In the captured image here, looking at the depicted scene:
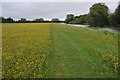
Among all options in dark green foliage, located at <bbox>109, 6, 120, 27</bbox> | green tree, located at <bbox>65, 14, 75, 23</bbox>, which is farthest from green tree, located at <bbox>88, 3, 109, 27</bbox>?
green tree, located at <bbox>65, 14, 75, 23</bbox>

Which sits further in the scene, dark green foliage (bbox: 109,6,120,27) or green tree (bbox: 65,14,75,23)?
green tree (bbox: 65,14,75,23)

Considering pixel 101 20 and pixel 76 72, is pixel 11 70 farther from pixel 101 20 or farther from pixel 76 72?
pixel 101 20

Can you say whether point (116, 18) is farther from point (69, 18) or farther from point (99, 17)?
point (69, 18)

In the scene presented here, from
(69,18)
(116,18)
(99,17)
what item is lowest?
(116,18)

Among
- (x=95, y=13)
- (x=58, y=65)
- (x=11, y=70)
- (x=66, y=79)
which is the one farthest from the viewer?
(x=95, y=13)

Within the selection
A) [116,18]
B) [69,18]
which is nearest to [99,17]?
[116,18]

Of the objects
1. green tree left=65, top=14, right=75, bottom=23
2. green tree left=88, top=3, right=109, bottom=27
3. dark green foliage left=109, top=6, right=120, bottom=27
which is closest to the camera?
dark green foliage left=109, top=6, right=120, bottom=27

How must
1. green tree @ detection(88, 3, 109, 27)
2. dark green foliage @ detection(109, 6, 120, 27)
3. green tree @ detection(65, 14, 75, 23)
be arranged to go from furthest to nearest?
green tree @ detection(65, 14, 75, 23), green tree @ detection(88, 3, 109, 27), dark green foliage @ detection(109, 6, 120, 27)

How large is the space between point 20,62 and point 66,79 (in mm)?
2710

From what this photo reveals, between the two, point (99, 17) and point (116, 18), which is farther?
point (99, 17)

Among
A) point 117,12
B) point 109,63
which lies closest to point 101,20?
point 117,12

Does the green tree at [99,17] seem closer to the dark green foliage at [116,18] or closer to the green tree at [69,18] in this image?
the dark green foliage at [116,18]

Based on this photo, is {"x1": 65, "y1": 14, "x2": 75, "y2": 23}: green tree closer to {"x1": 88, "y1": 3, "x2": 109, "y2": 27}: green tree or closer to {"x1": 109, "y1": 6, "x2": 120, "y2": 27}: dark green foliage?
{"x1": 88, "y1": 3, "x2": 109, "y2": 27}: green tree

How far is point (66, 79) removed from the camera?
4.75 metres
